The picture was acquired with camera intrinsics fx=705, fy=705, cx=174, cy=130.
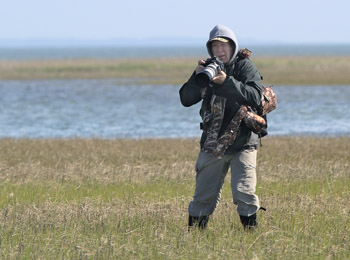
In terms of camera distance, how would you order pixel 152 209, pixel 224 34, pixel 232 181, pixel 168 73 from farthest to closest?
1. pixel 168 73
2. pixel 152 209
3. pixel 232 181
4. pixel 224 34

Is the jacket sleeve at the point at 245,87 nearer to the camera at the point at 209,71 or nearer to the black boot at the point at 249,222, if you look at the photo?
the camera at the point at 209,71

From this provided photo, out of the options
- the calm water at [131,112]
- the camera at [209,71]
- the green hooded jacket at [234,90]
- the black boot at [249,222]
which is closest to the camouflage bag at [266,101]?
the green hooded jacket at [234,90]

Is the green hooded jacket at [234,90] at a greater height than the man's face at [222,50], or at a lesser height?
lesser

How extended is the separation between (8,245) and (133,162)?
6333 mm

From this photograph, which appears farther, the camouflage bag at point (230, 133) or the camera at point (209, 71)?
the camouflage bag at point (230, 133)

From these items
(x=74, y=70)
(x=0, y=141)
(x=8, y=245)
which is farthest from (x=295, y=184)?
(x=74, y=70)

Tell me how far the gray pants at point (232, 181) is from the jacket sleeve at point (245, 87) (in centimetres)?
53

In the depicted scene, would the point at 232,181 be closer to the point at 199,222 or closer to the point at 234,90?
the point at 199,222

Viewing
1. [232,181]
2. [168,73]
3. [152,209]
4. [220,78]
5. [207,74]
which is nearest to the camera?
[207,74]

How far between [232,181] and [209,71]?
109 cm

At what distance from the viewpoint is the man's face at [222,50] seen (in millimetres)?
6246

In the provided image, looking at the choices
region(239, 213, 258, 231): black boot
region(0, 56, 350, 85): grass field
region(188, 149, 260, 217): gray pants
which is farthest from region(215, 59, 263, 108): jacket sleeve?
region(0, 56, 350, 85): grass field

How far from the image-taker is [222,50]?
6258 millimetres

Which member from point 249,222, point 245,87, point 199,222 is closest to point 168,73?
point 199,222
